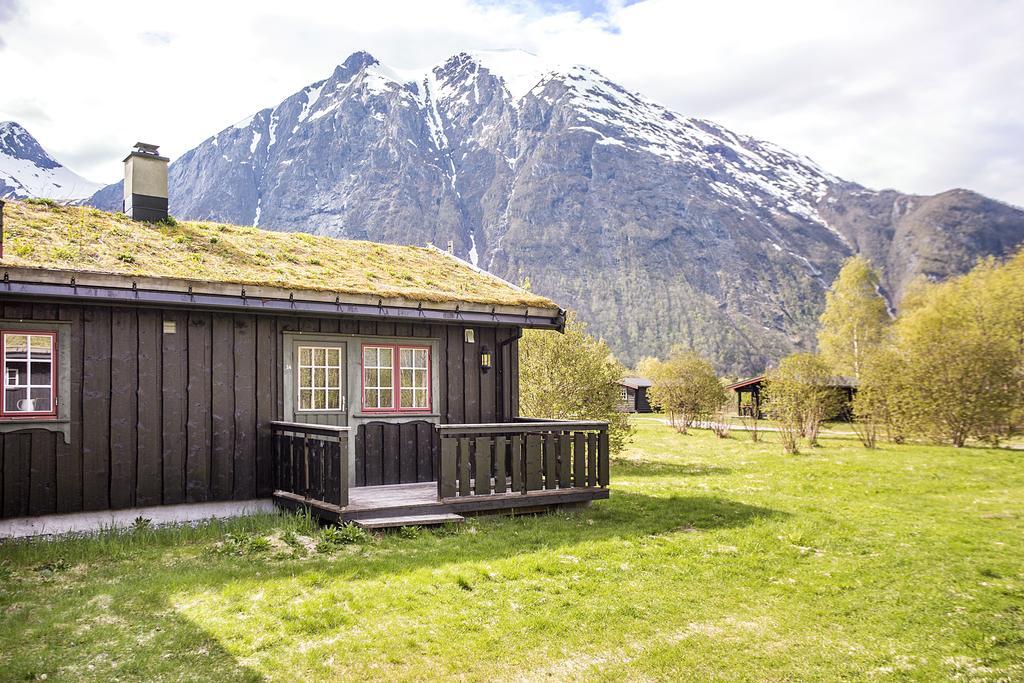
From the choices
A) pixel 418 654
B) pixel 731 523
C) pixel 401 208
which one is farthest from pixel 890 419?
pixel 401 208

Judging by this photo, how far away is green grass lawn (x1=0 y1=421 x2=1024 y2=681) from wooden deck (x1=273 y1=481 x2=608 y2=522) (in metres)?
0.23

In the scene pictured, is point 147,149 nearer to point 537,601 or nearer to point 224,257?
point 224,257

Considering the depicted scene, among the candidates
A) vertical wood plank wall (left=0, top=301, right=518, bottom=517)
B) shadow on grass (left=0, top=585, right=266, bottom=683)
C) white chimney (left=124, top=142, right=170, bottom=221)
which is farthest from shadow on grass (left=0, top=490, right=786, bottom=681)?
white chimney (left=124, top=142, right=170, bottom=221)

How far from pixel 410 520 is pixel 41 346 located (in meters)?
4.64

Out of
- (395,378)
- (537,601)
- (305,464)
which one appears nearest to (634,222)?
(395,378)

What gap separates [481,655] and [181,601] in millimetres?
2606

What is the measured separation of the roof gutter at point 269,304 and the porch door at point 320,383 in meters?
0.75

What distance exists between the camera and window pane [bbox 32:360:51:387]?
809 centimetres

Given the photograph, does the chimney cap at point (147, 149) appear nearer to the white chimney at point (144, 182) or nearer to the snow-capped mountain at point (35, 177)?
the white chimney at point (144, 182)

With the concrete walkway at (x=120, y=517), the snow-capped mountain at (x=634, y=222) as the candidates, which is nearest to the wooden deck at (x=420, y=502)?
the concrete walkway at (x=120, y=517)

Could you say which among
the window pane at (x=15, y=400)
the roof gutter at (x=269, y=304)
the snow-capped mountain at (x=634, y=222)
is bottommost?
the window pane at (x=15, y=400)

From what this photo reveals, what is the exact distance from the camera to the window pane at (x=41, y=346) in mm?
8102

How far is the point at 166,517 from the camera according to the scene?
873 cm

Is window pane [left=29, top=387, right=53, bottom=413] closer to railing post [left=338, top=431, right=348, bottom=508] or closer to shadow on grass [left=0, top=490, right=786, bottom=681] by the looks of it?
shadow on grass [left=0, top=490, right=786, bottom=681]
